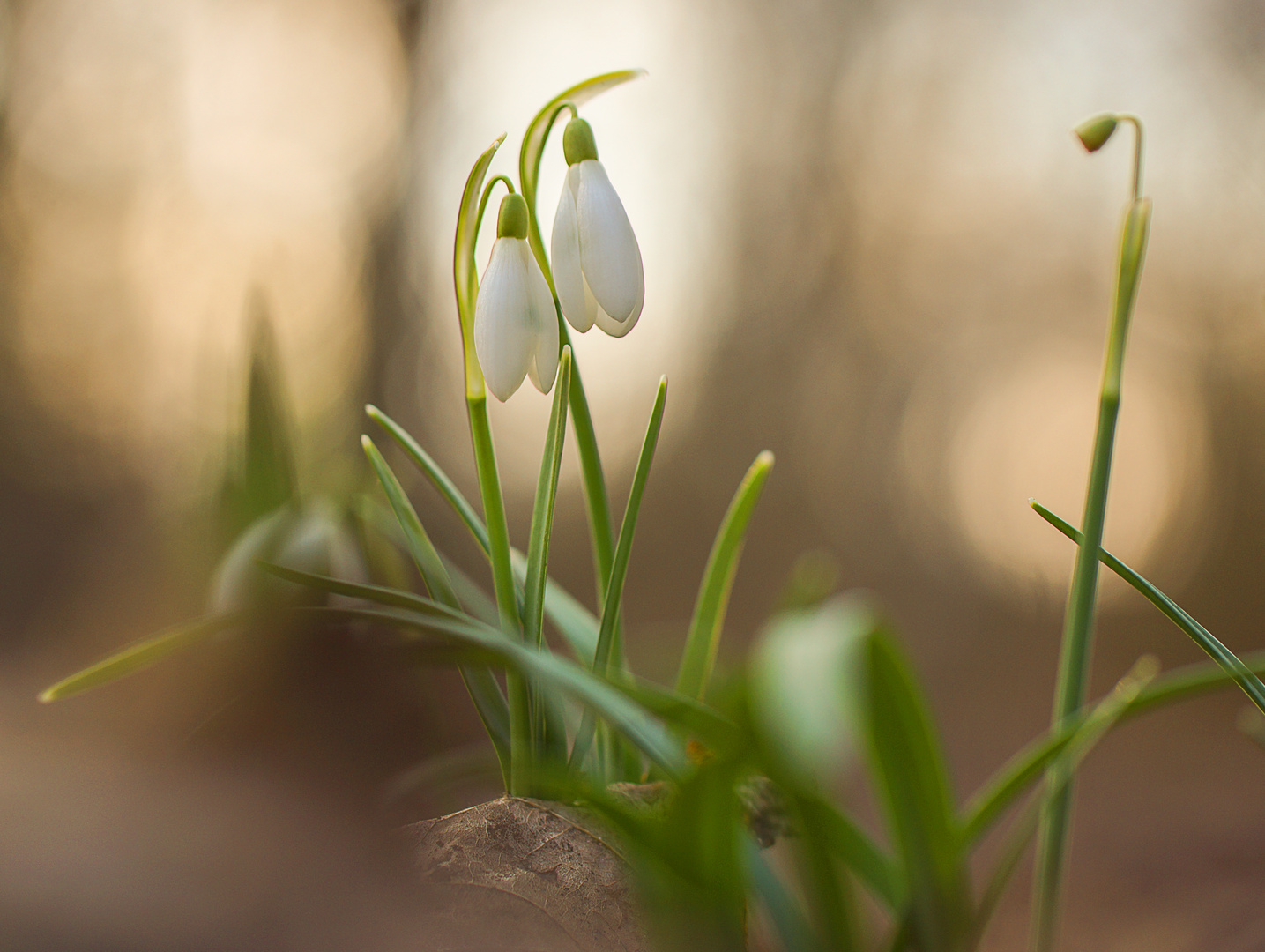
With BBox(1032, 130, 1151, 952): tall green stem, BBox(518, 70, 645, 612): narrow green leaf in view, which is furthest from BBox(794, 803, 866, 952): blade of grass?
BBox(518, 70, 645, 612): narrow green leaf

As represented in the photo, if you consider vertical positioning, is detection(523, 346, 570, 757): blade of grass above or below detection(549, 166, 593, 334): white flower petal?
below

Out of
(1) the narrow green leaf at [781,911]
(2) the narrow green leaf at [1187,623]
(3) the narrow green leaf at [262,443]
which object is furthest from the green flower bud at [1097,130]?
(3) the narrow green leaf at [262,443]

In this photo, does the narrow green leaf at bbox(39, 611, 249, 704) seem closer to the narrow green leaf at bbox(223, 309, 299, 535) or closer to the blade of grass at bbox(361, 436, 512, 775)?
the blade of grass at bbox(361, 436, 512, 775)

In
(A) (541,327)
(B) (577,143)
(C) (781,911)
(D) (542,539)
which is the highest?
(B) (577,143)

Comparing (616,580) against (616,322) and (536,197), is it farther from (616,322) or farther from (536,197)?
(536,197)

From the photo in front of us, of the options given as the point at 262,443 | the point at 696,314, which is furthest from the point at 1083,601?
the point at 696,314

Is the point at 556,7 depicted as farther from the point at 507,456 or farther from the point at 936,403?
the point at 936,403

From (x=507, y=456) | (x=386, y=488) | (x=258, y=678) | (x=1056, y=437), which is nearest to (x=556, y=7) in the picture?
(x=507, y=456)
